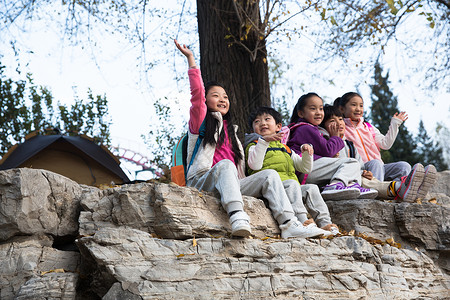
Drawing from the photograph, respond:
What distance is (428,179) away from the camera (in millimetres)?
5508

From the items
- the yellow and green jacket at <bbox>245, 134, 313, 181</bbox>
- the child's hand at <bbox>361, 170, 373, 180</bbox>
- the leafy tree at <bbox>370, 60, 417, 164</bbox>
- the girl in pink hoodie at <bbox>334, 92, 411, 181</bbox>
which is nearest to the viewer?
the yellow and green jacket at <bbox>245, 134, 313, 181</bbox>

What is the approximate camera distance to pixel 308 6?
293 inches

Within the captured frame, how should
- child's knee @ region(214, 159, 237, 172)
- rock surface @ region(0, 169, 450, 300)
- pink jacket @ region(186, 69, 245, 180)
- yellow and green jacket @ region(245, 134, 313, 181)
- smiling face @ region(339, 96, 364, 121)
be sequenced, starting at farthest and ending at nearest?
smiling face @ region(339, 96, 364, 121) → yellow and green jacket @ region(245, 134, 313, 181) → pink jacket @ region(186, 69, 245, 180) → child's knee @ region(214, 159, 237, 172) → rock surface @ region(0, 169, 450, 300)

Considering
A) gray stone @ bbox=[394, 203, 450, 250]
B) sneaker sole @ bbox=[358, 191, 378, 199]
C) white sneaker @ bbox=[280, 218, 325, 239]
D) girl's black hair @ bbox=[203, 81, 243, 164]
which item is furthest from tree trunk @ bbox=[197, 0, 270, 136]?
white sneaker @ bbox=[280, 218, 325, 239]

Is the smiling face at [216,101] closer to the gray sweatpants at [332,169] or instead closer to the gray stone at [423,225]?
the gray sweatpants at [332,169]

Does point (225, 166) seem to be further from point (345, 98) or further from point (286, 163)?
point (345, 98)

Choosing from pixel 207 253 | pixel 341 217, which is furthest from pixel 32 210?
pixel 341 217

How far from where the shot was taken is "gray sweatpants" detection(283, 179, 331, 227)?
4801 millimetres

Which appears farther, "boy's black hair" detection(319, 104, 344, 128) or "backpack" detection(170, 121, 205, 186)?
"boy's black hair" detection(319, 104, 344, 128)

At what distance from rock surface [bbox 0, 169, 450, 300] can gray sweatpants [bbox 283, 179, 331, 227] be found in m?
0.28

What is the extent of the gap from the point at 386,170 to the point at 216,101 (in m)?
2.63

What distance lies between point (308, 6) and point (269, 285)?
474 centimetres

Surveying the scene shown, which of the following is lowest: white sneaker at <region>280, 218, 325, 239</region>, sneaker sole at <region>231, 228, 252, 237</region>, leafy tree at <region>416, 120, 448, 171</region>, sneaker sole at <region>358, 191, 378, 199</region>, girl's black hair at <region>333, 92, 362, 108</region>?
sneaker sole at <region>231, 228, 252, 237</region>

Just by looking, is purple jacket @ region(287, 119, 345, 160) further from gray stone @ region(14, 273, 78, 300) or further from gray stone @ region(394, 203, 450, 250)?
gray stone @ region(14, 273, 78, 300)
